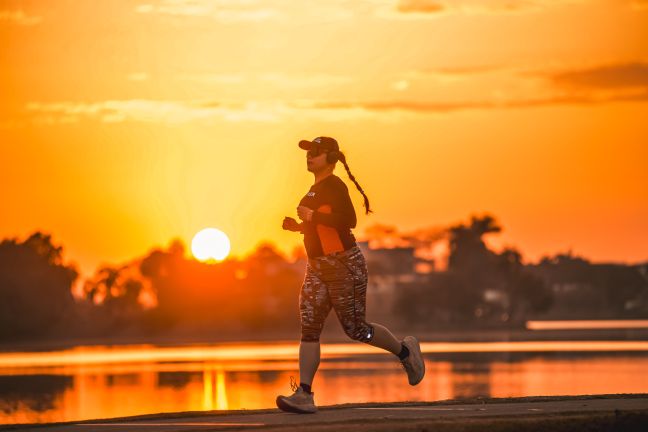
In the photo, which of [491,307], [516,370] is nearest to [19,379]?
[516,370]

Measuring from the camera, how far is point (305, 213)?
14.5 metres

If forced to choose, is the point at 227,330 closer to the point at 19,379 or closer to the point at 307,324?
the point at 19,379

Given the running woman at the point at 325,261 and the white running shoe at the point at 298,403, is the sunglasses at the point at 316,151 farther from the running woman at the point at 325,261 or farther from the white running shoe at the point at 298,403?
the white running shoe at the point at 298,403

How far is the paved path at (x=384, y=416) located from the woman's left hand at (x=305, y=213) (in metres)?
1.82

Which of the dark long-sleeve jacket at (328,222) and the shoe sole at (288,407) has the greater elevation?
the dark long-sleeve jacket at (328,222)

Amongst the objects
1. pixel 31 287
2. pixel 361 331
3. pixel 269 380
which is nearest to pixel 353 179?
pixel 361 331

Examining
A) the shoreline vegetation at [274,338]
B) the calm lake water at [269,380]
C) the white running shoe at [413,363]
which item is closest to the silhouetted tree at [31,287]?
the shoreline vegetation at [274,338]

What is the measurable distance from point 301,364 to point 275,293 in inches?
5925

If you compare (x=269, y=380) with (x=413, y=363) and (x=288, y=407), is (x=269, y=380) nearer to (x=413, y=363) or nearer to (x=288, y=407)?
(x=413, y=363)

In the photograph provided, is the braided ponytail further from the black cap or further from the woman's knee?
the woman's knee

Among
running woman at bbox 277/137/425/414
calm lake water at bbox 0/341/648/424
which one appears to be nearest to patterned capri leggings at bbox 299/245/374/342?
running woman at bbox 277/137/425/414

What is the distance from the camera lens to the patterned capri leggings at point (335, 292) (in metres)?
14.6

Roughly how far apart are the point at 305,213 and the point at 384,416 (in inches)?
82.7

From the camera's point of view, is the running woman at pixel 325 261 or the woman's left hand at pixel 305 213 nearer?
the woman's left hand at pixel 305 213
